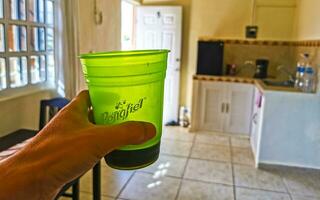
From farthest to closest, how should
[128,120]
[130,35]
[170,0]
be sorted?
[130,35] → [170,0] → [128,120]

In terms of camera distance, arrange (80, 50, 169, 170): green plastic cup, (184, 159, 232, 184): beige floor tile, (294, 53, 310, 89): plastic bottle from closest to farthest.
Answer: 1. (80, 50, 169, 170): green plastic cup
2. (184, 159, 232, 184): beige floor tile
3. (294, 53, 310, 89): plastic bottle

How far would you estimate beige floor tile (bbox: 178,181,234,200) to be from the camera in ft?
8.12

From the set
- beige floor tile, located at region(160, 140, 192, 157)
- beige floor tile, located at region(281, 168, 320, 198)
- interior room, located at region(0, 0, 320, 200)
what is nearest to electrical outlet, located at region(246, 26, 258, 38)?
interior room, located at region(0, 0, 320, 200)

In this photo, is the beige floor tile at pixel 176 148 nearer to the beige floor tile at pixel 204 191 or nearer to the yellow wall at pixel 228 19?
the beige floor tile at pixel 204 191

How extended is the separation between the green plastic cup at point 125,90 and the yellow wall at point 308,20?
3.01 meters

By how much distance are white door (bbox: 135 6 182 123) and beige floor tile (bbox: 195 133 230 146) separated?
76cm

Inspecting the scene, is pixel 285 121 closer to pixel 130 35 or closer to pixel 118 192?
pixel 118 192

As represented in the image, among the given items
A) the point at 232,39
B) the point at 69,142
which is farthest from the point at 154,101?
the point at 232,39

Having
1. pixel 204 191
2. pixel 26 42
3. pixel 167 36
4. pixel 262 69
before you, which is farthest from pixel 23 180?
pixel 167 36

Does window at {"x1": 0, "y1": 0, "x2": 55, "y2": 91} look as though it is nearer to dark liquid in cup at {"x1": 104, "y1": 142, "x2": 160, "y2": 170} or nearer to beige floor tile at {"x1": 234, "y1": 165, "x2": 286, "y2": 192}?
dark liquid in cup at {"x1": 104, "y1": 142, "x2": 160, "y2": 170}

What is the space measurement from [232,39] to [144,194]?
2.96m

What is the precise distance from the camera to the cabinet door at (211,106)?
415cm

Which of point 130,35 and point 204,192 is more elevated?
point 130,35

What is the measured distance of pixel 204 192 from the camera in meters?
2.56
